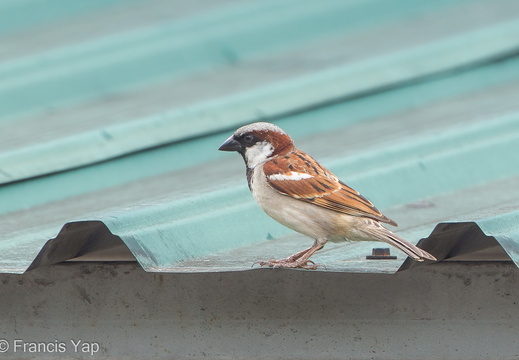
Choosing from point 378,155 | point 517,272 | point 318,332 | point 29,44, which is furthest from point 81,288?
point 29,44

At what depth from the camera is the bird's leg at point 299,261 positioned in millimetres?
3428

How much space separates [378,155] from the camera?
488 cm

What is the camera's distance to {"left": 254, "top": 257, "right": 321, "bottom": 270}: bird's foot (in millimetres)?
3395

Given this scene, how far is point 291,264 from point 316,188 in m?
0.49

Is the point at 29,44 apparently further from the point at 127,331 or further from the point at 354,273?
the point at 354,273

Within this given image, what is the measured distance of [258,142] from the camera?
4.23 m

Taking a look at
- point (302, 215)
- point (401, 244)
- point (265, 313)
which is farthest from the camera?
point (302, 215)

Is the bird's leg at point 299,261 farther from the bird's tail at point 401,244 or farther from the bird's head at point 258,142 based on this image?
the bird's head at point 258,142

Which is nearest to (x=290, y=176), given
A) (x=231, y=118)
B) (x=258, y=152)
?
(x=258, y=152)

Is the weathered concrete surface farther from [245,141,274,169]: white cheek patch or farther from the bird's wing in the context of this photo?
[245,141,274,169]: white cheek patch

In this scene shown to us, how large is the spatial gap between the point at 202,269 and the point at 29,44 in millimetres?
3742

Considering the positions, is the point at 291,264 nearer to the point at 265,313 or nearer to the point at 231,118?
the point at 265,313

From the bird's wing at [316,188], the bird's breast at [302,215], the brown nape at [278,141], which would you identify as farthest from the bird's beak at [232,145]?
the bird's breast at [302,215]

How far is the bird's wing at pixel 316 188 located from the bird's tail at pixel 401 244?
47 millimetres
